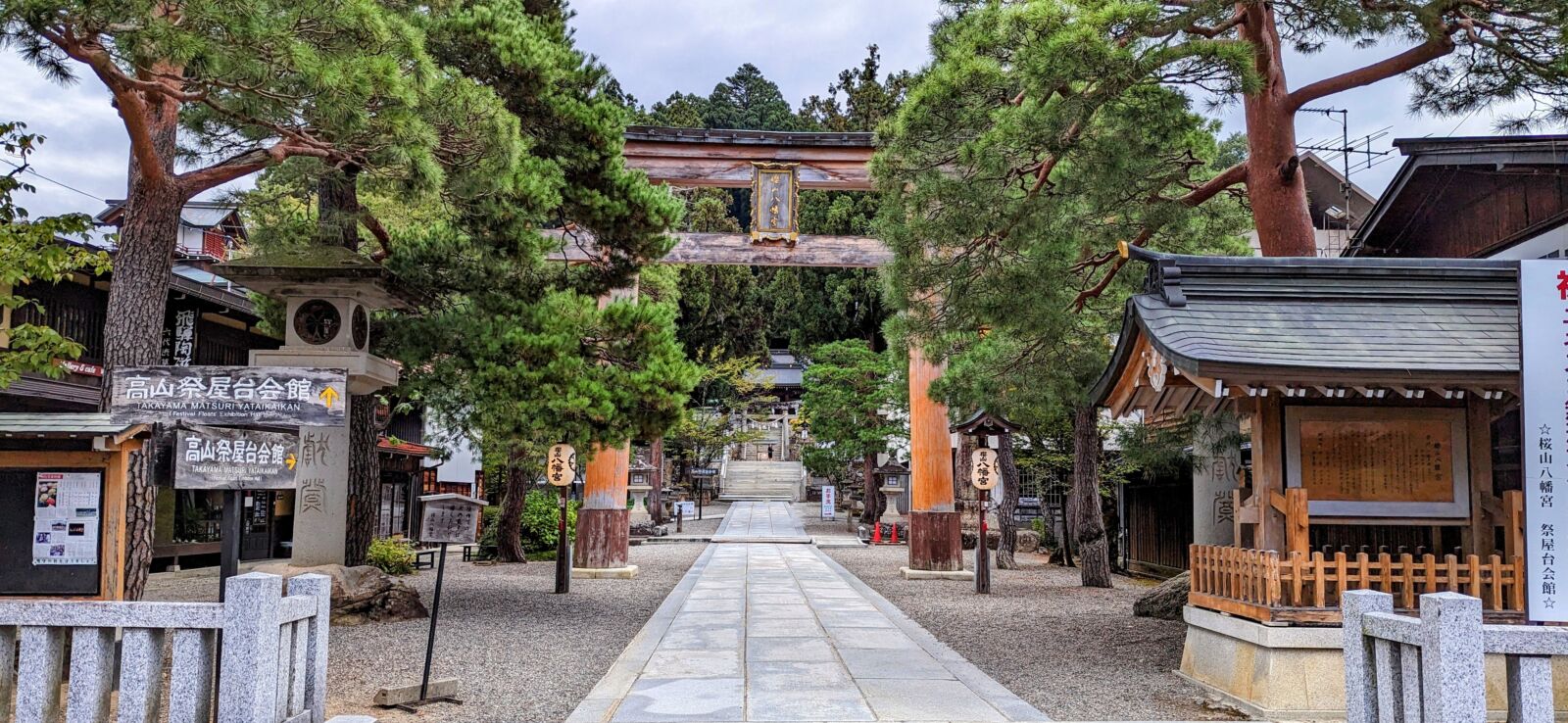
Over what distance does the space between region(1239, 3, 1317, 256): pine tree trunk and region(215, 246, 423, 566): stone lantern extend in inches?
342

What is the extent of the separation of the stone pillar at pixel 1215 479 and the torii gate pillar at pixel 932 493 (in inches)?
261

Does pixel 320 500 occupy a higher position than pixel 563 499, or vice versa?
pixel 320 500

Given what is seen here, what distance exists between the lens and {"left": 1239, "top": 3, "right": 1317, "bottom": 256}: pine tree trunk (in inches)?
368

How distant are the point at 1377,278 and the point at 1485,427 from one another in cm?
130

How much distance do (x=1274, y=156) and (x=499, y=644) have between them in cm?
854

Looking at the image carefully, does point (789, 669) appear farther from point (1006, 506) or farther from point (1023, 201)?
point (1006, 506)

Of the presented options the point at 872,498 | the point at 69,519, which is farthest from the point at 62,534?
the point at 872,498

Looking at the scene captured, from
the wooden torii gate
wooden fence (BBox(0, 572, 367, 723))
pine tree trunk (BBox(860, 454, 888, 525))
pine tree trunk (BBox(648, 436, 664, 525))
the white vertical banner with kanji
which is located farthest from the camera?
pine tree trunk (BBox(860, 454, 888, 525))

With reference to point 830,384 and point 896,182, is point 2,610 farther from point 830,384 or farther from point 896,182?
point 830,384

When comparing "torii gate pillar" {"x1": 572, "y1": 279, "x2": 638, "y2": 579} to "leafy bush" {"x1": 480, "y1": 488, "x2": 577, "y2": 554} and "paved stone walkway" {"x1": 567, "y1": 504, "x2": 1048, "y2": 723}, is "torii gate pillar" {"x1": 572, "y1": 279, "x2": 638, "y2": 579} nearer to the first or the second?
"paved stone walkway" {"x1": 567, "y1": 504, "x2": 1048, "y2": 723}

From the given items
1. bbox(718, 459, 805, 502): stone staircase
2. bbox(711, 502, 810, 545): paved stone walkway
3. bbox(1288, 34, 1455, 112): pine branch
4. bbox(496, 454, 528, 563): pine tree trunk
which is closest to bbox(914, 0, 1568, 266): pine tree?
bbox(1288, 34, 1455, 112): pine branch

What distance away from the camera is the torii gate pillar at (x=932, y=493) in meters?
18.5

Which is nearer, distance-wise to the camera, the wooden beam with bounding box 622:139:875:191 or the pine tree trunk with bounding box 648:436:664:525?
the wooden beam with bounding box 622:139:875:191

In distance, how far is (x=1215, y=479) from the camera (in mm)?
11516
